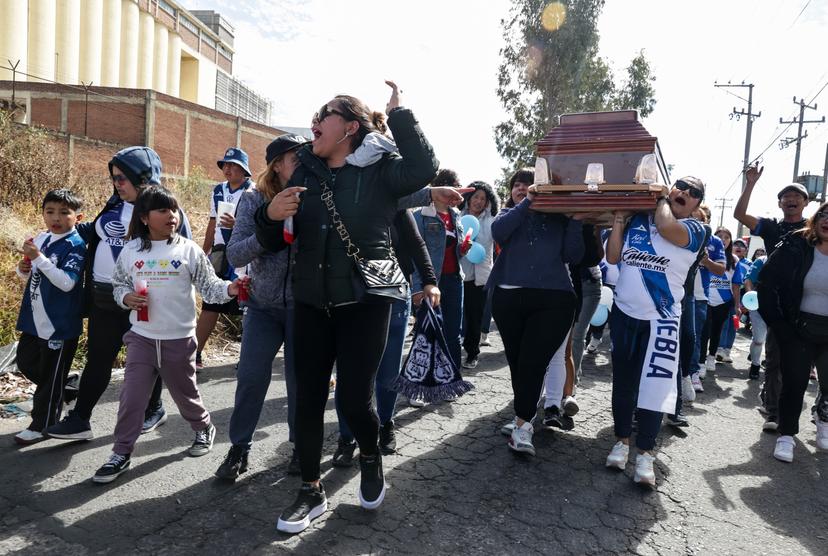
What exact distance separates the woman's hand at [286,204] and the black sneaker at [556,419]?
2.73 m

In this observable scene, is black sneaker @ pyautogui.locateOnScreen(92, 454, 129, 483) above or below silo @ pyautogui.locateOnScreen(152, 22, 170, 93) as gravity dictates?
below

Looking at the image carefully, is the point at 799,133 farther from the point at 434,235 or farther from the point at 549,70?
the point at 434,235

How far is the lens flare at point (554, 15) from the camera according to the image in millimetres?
23188

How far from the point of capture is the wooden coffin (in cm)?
334

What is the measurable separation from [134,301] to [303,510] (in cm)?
151

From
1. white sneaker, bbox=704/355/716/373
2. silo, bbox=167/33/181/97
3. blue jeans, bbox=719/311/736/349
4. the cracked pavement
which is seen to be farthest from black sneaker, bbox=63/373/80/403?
silo, bbox=167/33/181/97

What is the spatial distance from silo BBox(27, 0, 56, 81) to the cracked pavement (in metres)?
38.4

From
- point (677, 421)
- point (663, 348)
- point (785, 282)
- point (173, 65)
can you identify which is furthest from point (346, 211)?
point (173, 65)

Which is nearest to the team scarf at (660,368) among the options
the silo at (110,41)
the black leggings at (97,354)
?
the black leggings at (97,354)

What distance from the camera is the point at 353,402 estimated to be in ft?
8.98

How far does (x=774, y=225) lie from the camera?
200 inches

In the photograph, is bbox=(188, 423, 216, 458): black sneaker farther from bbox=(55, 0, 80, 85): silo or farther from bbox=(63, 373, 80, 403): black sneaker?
bbox=(55, 0, 80, 85): silo

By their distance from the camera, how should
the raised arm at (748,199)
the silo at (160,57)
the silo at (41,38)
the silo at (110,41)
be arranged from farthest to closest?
1. the silo at (160,57)
2. the silo at (110,41)
3. the silo at (41,38)
4. the raised arm at (748,199)

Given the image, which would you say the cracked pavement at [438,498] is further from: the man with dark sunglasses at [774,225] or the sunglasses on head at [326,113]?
the sunglasses on head at [326,113]
